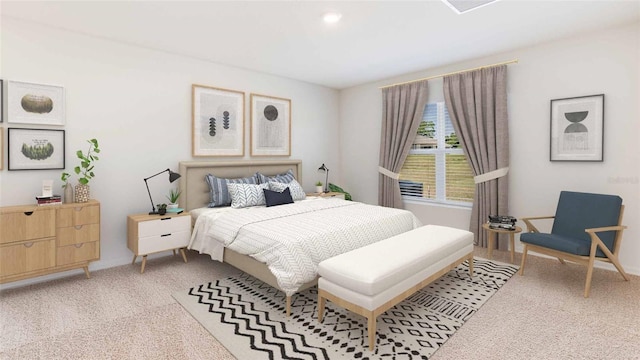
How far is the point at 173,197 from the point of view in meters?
3.89

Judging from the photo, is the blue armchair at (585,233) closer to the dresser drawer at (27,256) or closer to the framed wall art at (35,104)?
the dresser drawer at (27,256)

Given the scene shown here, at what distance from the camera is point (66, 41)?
338cm

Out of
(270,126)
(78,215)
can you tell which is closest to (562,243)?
(270,126)

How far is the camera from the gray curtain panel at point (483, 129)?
165 inches

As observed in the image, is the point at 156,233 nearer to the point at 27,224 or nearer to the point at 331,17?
the point at 27,224

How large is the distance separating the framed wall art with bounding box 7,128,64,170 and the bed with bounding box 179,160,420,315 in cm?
124

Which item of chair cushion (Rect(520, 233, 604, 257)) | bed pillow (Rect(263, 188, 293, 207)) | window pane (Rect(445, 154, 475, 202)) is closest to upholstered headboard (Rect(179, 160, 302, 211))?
bed pillow (Rect(263, 188, 293, 207))

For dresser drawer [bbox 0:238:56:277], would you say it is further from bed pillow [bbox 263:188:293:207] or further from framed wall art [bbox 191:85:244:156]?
bed pillow [bbox 263:188:293:207]

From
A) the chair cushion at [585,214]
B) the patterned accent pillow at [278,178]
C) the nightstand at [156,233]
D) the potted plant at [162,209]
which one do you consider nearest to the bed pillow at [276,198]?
the patterned accent pillow at [278,178]

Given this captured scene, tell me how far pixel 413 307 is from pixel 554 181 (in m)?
2.63

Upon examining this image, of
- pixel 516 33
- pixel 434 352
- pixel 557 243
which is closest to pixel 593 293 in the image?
pixel 557 243

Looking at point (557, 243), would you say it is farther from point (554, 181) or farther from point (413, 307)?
point (413, 307)

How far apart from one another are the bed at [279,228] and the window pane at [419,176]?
153cm

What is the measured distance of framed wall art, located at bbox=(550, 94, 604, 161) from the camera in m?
3.57
